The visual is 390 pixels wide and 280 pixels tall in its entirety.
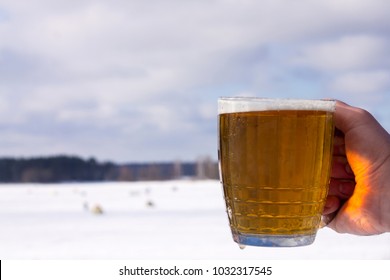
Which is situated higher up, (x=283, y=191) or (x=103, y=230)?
(x=283, y=191)

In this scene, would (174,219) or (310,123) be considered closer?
(310,123)

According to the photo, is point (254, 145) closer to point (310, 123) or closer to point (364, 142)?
point (310, 123)

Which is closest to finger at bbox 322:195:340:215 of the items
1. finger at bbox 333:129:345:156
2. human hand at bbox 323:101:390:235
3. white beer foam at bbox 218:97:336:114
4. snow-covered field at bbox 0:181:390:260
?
human hand at bbox 323:101:390:235

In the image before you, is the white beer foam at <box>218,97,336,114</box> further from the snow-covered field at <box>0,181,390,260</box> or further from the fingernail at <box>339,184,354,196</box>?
the snow-covered field at <box>0,181,390,260</box>

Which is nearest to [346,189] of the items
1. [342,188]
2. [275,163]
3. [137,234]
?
[342,188]

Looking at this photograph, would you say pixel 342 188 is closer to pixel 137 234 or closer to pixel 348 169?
pixel 348 169

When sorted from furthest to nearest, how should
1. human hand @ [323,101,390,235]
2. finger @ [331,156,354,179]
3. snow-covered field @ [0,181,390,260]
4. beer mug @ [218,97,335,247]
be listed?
snow-covered field @ [0,181,390,260] → finger @ [331,156,354,179] → human hand @ [323,101,390,235] → beer mug @ [218,97,335,247]

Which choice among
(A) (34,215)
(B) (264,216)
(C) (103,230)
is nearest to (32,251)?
(C) (103,230)
